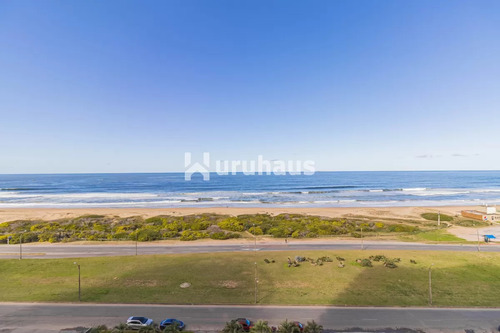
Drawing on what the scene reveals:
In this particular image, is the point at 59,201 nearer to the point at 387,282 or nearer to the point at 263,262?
the point at 263,262

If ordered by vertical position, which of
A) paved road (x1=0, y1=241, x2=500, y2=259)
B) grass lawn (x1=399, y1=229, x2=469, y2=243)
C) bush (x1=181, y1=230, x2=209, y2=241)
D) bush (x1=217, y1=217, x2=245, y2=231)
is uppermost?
bush (x1=217, y1=217, x2=245, y2=231)

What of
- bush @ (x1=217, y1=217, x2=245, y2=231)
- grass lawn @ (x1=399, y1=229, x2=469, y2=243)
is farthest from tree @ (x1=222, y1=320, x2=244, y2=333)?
grass lawn @ (x1=399, y1=229, x2=469, y2=243)

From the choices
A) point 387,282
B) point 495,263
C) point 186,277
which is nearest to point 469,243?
point 495,263

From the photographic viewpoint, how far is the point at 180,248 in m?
42.8

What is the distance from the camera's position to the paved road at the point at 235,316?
20.9 meters

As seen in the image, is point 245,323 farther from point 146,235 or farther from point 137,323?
point 146,235

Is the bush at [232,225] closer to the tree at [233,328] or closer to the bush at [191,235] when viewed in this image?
the bush at [191,235]

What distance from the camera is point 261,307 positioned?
23844 millimetres

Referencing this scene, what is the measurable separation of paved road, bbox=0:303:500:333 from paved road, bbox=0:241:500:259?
16568mm

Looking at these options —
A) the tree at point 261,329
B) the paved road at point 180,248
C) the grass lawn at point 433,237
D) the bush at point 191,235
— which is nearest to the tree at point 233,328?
the tree at point 261,329

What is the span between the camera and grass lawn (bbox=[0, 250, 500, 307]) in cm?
2541

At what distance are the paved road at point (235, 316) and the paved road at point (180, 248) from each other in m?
16.6

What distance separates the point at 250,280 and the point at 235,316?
725cm

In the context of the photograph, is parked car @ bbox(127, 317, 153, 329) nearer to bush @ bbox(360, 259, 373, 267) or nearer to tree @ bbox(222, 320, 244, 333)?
tree @ bbox(222, 320, 244, 333)
